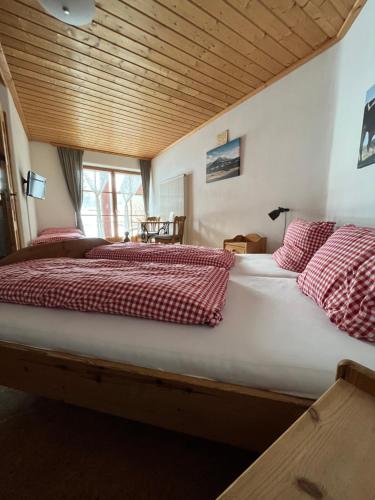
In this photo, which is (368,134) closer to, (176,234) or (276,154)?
(276,154)

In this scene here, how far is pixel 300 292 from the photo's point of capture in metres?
1.07

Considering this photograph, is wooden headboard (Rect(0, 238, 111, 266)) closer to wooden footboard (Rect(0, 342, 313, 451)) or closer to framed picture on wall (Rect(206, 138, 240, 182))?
wooden footboard (Rect(0, 342, 313, 451))

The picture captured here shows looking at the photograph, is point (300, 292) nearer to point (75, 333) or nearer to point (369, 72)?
point (75, 333)

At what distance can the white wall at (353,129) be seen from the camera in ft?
4.90

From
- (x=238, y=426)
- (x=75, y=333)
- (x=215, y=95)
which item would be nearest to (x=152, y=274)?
(x=75, y=333)

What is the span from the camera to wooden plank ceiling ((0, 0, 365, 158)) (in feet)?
5.49

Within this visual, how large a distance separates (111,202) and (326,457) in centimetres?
566

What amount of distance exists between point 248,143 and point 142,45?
5.16 feet

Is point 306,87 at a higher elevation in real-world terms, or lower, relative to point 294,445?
higher

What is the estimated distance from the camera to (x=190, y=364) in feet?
2.19

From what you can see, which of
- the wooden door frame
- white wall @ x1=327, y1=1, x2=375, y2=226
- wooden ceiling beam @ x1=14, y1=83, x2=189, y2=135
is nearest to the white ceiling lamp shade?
wooden ceiling beam @ x1=14, y1=83, x2=189, y2=135

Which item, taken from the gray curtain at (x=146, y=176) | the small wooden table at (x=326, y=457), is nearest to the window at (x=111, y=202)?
the gray curtain at (x=146, y=176)

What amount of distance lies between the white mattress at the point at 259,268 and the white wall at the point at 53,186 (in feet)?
14.3

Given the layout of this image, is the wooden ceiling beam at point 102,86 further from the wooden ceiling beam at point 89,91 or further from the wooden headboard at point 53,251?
the wooden headboard at point 53,251
